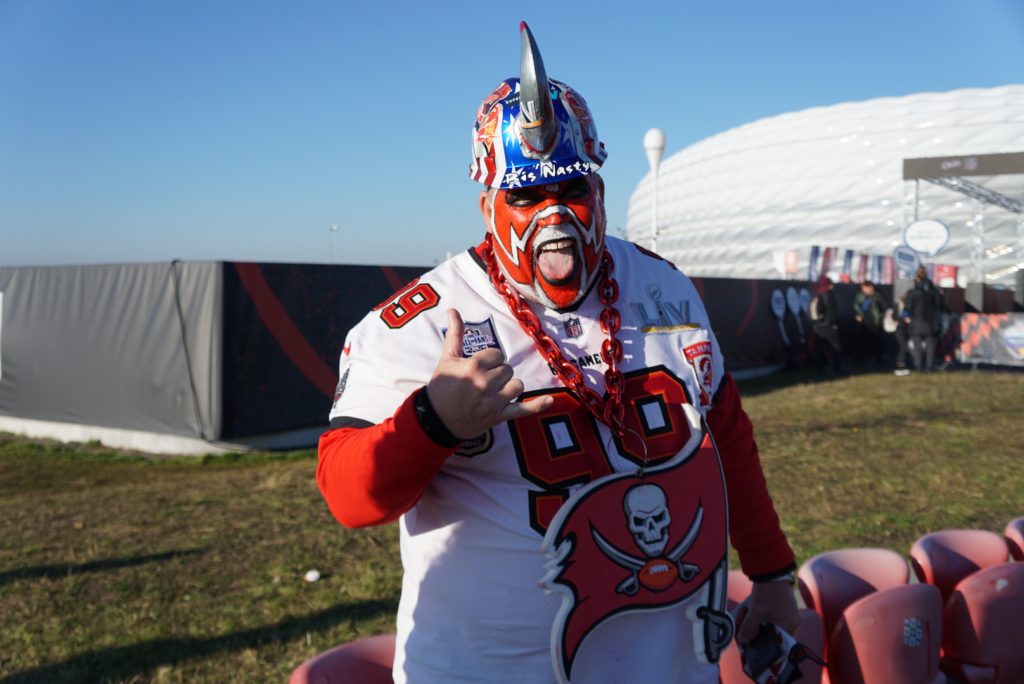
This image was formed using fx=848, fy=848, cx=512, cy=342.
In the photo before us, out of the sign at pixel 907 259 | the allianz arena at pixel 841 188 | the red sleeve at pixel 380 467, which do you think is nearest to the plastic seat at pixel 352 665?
the red sleeve at pixel 380 467

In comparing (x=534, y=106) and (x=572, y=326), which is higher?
(x=534, y=106)

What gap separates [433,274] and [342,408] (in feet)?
1.19

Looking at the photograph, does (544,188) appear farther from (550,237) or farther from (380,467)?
(380,467)

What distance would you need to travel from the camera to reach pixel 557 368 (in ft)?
5.43

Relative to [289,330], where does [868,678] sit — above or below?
below

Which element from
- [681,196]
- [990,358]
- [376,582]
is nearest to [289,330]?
[376,582]

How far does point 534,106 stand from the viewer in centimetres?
161

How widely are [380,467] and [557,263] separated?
0.55m

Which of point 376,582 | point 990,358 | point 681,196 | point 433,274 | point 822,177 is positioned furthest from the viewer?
point 681,196

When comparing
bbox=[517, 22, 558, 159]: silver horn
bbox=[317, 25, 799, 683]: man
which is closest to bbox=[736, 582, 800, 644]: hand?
bbox=[317, 25, 799, 683]: man

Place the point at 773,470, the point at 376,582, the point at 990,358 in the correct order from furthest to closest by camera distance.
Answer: the point at 990,358 → the point at 773,470 → the point at 376,582

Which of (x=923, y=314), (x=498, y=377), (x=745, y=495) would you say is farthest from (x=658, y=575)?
(x=923, y=314)

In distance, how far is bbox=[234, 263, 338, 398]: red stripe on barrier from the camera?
8.98 m

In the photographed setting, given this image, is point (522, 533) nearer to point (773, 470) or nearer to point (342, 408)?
point (342, 408)
